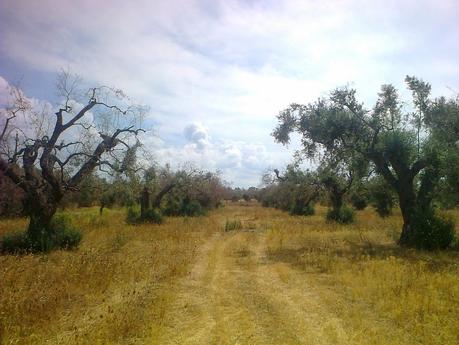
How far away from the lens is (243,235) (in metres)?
23.4

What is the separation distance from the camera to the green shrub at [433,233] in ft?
54.9

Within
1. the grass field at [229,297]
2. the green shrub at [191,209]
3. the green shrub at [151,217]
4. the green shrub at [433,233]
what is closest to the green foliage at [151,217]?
the green shrub at [151,217]

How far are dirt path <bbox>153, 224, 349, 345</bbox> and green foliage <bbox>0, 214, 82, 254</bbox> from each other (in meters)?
6.03

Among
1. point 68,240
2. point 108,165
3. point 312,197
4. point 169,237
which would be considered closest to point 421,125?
point 169,237

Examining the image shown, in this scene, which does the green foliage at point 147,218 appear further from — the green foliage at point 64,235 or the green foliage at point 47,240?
the green foliage at point 47,240

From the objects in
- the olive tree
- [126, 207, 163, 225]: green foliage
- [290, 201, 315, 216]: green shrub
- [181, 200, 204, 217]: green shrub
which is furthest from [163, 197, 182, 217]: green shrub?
the olive tree

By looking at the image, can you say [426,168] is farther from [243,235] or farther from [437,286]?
[243,235]

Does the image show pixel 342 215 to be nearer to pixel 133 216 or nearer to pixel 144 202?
pixel 144 202

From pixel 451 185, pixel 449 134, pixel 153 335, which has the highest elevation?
pixel 449 134

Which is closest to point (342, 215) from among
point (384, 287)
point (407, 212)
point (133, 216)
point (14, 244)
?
point (407, 212)

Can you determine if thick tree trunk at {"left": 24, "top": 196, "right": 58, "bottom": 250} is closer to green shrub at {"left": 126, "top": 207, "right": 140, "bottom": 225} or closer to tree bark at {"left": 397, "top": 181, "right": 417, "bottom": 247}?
green shrub at {"left": 126, "top": 207, "right": 140, "bottom": 225}

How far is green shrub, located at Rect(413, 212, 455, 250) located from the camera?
1672cm

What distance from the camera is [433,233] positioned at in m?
16.8

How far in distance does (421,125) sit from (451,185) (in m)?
4.14
